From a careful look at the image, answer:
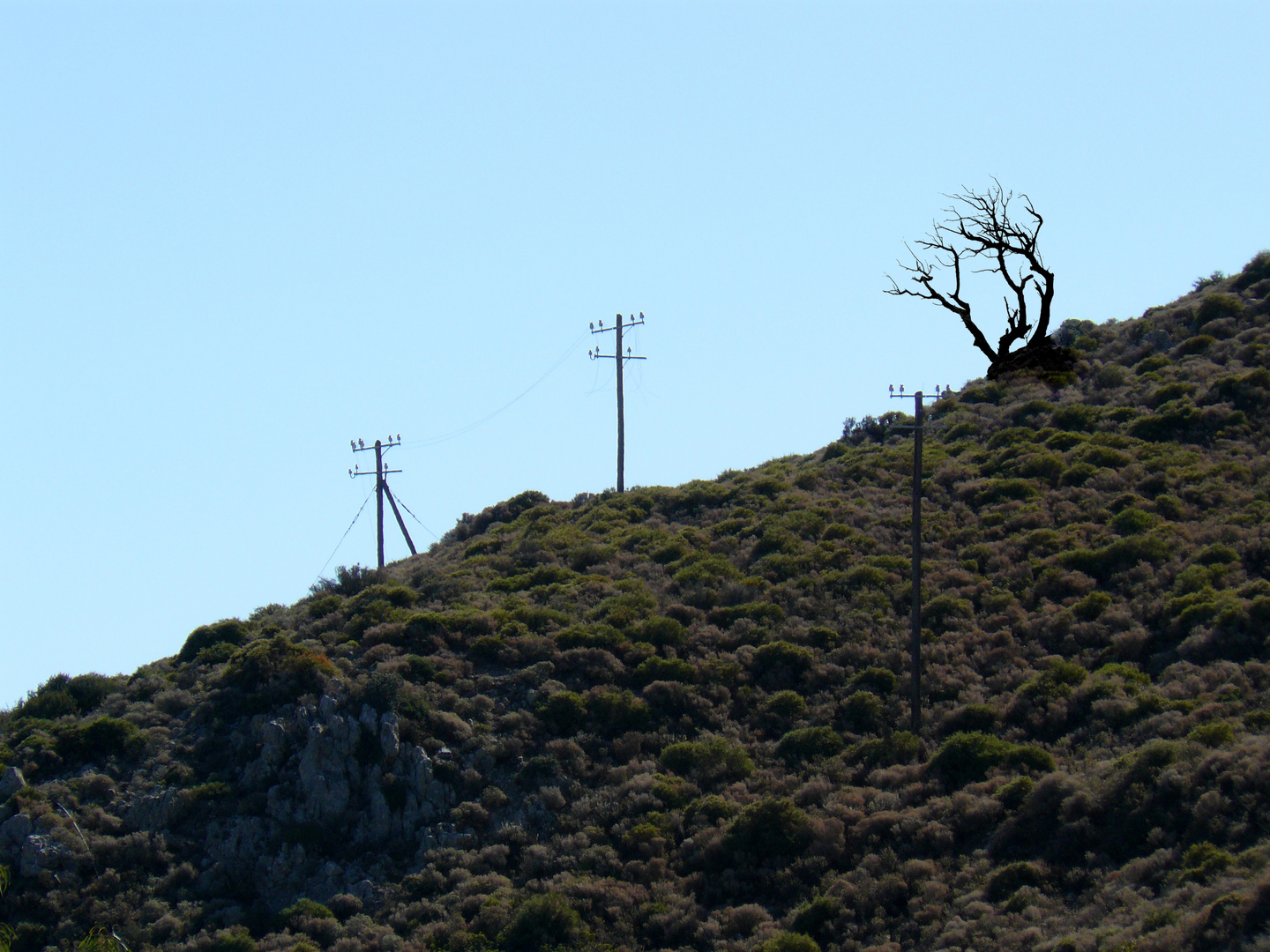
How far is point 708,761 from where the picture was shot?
108 ft

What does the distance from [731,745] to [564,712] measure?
17.4 feet

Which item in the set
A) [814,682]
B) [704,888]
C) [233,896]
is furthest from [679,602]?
[233,896]

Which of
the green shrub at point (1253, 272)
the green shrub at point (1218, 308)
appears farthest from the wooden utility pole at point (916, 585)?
the green shrub at point (1253, 272)

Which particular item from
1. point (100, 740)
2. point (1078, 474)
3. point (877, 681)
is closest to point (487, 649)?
point (100, 740)

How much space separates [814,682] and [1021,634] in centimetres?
675

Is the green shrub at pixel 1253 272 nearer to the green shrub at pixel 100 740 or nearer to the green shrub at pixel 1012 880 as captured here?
the green shrub at pixel 1012 880

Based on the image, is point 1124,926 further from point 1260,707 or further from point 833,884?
point 1260,707

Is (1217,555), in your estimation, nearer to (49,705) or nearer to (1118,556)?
(1118,556)

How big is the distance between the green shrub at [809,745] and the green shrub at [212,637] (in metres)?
21.2

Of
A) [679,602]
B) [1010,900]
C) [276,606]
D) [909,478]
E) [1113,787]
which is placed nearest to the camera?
[1010,900]

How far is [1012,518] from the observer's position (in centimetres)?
4409

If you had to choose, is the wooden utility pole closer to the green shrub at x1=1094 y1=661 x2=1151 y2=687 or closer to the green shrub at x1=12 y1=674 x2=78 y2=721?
the green shrub at x1=1094 y1=661 x2=1151 y2=687

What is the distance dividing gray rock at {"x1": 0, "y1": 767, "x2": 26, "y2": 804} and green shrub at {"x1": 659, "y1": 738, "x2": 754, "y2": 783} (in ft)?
60.0

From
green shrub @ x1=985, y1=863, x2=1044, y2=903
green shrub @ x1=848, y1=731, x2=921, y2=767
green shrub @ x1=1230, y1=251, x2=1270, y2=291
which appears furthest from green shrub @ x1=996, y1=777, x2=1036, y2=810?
green shrub @ x1=1230, y1=251, x2=1270, y2=291
